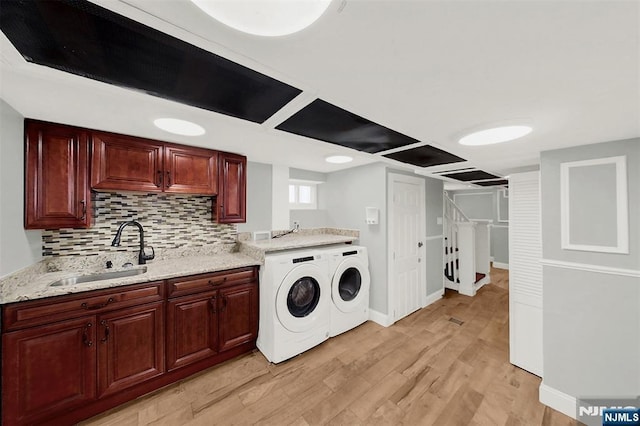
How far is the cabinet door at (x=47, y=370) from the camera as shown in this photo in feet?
4.55

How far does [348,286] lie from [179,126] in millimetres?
2533

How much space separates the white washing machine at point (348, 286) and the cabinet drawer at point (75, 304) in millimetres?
1711

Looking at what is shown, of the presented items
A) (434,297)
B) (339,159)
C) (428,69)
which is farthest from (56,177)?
(434,297)

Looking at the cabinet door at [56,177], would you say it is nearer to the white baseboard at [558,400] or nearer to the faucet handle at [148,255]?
the faucet handle at [148,255]

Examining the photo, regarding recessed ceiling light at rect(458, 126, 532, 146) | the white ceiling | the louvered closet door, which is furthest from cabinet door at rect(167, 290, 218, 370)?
the louvered closet door

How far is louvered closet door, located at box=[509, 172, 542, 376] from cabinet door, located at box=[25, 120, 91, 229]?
13.0ft

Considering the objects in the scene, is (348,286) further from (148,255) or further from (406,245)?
(148,255)

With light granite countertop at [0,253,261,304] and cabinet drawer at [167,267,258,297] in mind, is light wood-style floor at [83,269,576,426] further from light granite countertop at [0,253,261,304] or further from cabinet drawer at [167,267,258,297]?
light granite countertop at [0,253,261,304]

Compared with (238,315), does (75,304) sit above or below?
above

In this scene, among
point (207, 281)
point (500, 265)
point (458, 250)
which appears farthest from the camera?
point (500, 265)

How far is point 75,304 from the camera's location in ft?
5.13

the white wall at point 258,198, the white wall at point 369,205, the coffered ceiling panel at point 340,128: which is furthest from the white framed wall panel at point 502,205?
the white wall at point 258,198

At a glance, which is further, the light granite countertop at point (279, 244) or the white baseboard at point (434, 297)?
the white baseboard at point (434, 297)

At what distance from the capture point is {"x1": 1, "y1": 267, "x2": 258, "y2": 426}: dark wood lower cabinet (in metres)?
1.42
